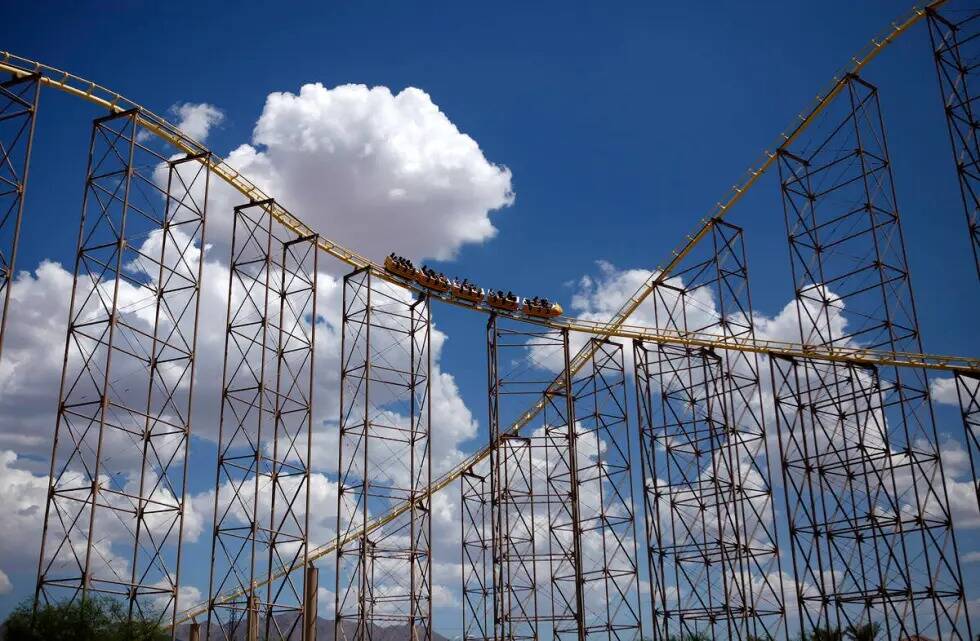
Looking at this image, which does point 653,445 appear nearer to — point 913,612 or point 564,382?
point 564,382

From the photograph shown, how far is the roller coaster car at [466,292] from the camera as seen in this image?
32.7m

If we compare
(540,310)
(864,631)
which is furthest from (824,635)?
(540,310)

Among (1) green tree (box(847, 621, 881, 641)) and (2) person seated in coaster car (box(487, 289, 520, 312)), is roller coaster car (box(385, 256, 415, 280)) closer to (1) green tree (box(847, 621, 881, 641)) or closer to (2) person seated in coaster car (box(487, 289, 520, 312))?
(2) person seated in coaster car (box(487, 289, 520, 312))

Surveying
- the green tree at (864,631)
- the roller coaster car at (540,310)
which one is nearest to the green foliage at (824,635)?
the green tree at (864,631)

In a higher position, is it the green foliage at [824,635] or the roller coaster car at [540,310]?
the roller coaster car at [540,310]

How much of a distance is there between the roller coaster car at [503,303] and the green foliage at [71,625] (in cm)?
1549

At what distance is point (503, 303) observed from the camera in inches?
1328

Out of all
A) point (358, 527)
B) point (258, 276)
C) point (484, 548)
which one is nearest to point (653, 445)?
point (484, 548)

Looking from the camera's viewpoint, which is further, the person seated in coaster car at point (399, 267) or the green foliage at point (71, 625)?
the person seated in coaster car at point (399, 267)

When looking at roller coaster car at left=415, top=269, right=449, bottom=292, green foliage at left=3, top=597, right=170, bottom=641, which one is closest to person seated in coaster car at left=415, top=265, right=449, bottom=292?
roller coaster car at left=415, top=269, right=449, bottom=292

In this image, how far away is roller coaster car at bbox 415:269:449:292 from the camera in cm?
3180

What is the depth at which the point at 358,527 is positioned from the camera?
118 feet

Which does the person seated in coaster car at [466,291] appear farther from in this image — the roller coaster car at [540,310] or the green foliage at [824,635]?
the green foliage at [824,635]

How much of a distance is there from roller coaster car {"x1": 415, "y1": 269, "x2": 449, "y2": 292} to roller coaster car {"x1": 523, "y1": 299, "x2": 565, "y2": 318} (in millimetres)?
3012
